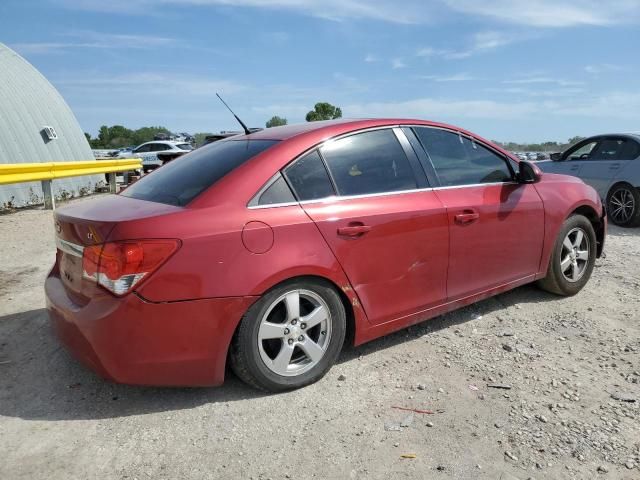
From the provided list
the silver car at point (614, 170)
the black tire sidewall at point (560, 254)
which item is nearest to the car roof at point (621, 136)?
the silver car at point (614, 170)

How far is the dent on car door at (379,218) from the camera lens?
10.6 ft

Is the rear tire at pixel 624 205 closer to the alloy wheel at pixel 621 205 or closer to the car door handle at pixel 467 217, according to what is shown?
the alloy wheel at pixel 621 205

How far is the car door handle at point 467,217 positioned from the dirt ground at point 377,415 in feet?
2.91

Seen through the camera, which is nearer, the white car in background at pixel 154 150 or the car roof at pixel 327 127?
the car roof at pixel 327 127

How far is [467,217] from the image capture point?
3.82m

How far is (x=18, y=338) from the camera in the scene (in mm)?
4008

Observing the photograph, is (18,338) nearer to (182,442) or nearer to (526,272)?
(182,442)

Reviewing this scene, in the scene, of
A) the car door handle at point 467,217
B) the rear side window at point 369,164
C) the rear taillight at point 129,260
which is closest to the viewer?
the rear taillight at point 129,260

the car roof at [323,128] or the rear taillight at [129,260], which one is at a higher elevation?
the car roof at [323,128]

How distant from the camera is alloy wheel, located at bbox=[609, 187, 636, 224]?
8.59 meters

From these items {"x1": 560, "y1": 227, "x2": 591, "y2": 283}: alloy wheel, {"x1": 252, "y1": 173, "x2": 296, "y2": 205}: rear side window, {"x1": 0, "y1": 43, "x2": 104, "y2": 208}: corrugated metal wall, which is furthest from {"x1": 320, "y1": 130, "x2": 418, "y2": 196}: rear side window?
{"x1": 0, "y1": 43, "x2": 104, "y2": 208}: corrugated metal wall

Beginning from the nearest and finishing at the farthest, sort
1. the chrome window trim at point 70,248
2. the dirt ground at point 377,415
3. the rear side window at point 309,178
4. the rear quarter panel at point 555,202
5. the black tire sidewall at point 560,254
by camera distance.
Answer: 1. the dirt ground at point 377,415
2. the chrome window trim at point 70,248
3. the rear side window at point 309,178
4. the rear quarter panel at point 555,202
5. the black tire sidewall at point 560,254

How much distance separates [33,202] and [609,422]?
36.5 ft

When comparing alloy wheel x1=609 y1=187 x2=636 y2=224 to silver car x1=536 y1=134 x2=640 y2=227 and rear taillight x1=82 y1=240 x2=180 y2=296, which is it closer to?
silver car x1=536 y1=134 x2=640 y2=227
